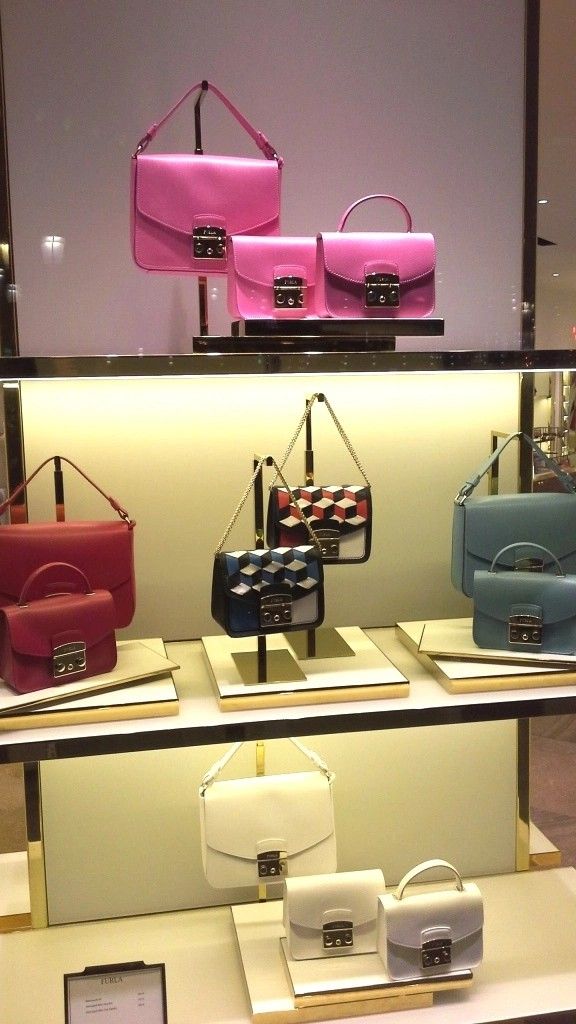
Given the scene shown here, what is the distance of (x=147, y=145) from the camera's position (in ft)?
5.79

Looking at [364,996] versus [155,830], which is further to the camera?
[155,830]

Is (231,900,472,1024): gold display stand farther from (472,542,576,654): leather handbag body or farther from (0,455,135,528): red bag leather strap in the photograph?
(0,455,135,528): red bag leather strap

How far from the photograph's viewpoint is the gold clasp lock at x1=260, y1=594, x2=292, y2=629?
1626 mm

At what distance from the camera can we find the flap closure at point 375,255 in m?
1.62

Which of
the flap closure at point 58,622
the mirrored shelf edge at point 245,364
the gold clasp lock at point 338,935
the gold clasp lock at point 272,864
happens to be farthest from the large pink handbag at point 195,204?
the gold clasp lock at point 338,935

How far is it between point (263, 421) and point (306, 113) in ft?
1.89

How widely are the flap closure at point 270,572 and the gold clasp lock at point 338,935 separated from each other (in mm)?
601

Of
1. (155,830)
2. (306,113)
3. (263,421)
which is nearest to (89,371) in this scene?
(263,421)

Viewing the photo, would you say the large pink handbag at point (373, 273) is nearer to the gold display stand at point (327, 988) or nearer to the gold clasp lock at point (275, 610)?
the gold clasp lock at point (275, 610)

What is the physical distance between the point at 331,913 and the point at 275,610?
563mm

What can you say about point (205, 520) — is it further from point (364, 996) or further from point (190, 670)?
point (364, 996)

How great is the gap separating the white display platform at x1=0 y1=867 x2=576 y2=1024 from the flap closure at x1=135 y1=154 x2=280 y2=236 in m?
1.32

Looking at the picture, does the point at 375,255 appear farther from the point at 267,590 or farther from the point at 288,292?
the point at 267,590

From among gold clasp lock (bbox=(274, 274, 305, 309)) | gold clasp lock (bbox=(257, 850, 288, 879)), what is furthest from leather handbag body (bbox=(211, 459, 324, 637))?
gold clasp lock (bbox=(257, 850, 288, 879))
